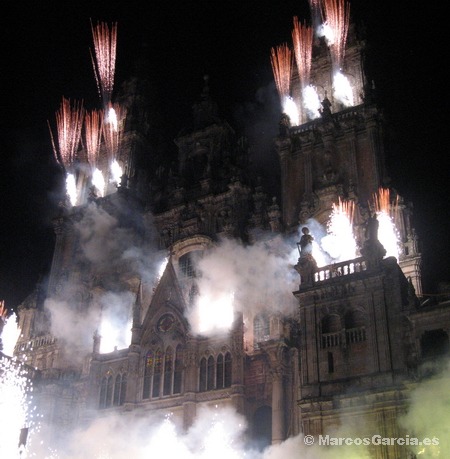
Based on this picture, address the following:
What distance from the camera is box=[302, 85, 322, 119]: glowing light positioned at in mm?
56719

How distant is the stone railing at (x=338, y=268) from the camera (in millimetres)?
39156

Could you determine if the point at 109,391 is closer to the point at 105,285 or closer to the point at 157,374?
the point at 157,374

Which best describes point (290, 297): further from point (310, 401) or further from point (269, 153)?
point (269, 153)

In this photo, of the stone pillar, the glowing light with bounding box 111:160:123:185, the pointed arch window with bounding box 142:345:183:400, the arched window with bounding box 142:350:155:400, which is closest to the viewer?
the stone pillar

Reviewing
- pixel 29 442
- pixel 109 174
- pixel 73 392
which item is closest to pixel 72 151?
pixel 109 174

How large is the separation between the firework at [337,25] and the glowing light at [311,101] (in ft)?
10.1

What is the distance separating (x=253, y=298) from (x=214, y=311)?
440 centimetres

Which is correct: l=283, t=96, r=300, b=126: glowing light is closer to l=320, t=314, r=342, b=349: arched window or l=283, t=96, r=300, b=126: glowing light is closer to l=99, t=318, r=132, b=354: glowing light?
l=320, t=314, r=342, b=349: arched window

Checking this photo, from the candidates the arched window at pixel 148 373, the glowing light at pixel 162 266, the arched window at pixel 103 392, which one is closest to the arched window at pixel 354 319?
the arched window at pixel 148 373

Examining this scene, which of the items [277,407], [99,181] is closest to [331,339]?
[277,407]

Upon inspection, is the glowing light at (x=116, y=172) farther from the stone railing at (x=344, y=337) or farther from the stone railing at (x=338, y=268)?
the stone railing at (x=344, y=337)

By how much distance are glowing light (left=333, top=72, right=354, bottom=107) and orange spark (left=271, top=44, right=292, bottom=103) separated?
4.63 meters

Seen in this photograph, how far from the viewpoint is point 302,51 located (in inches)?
2254

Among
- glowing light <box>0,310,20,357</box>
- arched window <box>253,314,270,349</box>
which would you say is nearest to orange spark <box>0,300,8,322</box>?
glowing light <box>0,310,20,357</box>
